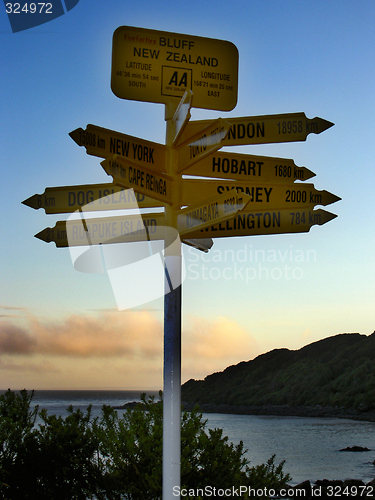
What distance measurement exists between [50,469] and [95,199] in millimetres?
4878

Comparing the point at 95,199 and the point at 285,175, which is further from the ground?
the point at 285,175

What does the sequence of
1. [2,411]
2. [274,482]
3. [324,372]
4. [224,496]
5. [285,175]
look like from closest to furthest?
[285,175] → [224,496] → [274,482] → [2,411] → [324,372]

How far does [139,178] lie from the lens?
3.18 metres

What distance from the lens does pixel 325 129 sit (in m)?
3.92

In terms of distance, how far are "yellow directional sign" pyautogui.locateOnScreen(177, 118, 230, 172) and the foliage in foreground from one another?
4.20 m

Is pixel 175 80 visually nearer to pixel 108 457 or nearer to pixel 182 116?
pixel 182 116

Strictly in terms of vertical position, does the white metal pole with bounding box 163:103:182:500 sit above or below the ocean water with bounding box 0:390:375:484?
above

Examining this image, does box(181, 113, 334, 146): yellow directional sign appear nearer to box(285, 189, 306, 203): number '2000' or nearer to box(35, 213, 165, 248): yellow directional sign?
box(285, 189, 306, 203): number '2000'

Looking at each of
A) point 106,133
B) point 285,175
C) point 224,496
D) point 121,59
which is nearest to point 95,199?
point 106,133

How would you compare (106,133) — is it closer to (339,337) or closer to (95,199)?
(95,199)

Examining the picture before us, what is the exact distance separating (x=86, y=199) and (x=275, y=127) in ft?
5.37

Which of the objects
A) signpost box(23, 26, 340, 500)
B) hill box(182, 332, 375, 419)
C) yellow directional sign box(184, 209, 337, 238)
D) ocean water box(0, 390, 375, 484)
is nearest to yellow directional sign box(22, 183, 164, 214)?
signpost box(23, 26, 340, 500)

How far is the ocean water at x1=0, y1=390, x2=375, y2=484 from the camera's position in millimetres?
54688

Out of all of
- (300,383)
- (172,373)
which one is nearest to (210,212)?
(172,373)
